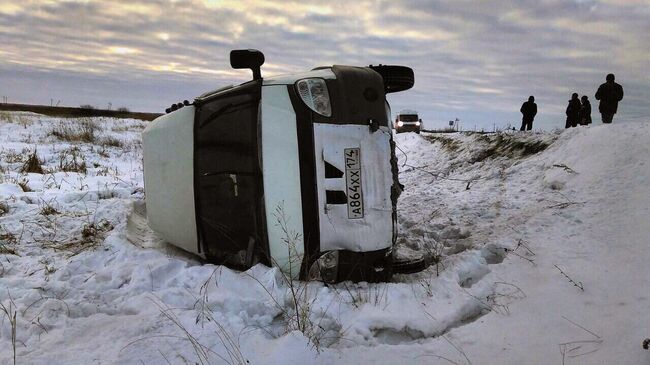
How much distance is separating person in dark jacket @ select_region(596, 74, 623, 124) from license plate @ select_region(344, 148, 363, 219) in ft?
36.4

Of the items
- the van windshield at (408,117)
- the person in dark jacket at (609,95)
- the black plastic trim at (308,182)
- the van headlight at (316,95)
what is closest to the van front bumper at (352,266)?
the black plastic trim at (308,182)

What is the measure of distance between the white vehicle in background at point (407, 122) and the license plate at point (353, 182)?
23.7 metres

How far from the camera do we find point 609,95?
1136 cm

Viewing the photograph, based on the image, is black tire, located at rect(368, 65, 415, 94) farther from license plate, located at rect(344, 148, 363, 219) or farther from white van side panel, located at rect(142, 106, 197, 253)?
white van side panel, located at rect(142, 106, 197, 253)

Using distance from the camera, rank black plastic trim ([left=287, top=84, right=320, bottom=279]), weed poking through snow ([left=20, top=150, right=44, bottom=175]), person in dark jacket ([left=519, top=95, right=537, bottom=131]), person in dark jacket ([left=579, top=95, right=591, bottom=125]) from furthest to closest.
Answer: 1. person in dark jacket ([left=519, top=95, right=537, bottom=131])
2. person in dark jacket ([left=579, top=95, right=591, bottom=125])
3. weed poking through snow ([left=20, top=150, right=44, bottom=175])
4. black plastic trim ([left=287, top=84, right=320, bottom=279])

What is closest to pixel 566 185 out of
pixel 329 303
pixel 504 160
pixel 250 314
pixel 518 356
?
pixel 504 160

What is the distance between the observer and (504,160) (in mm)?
7242

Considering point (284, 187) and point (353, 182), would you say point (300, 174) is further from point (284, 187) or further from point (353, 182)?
point (353, 182)

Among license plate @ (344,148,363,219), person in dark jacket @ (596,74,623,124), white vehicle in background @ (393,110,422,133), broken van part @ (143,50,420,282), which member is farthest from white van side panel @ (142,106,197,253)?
white vehicle in background @ (393,110,422,133)

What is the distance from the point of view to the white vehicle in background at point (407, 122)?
26.3 metres

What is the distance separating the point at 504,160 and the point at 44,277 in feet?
21.5

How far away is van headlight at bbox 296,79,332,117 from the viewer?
3160 mm

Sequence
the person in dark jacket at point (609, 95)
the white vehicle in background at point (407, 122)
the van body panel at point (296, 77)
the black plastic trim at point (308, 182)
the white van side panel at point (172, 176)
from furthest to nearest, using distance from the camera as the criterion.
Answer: the white vehicle in background at point (407, 122), the person in dark jacket at point (609, 95), the white van side panel at point (172, 176), the van body panel at point (296, 77), the black plastic trim at point (308, 182)

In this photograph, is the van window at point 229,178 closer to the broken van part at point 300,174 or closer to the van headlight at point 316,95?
the broken van part at point 300,174
